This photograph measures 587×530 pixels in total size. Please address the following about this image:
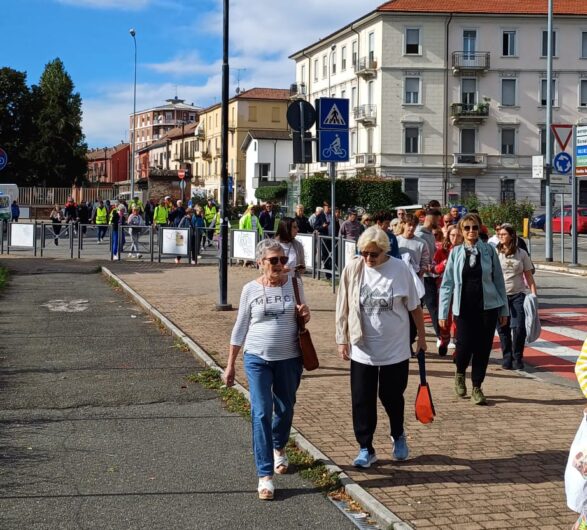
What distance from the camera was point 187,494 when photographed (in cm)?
580

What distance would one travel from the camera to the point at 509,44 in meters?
68.0

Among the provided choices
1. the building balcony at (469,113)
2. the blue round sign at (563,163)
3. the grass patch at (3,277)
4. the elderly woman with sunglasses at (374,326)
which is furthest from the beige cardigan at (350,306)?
the building balcony at (469,113)

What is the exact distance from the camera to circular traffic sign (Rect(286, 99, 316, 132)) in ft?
45.8

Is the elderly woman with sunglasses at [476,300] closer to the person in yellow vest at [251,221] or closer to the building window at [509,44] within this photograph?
the person in yellow vest at [251,221]

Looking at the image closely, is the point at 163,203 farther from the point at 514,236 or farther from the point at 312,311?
the point at 514,236

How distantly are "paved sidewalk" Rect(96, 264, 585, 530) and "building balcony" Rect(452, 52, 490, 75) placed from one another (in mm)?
58437

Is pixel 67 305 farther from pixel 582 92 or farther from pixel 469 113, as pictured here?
pixel 582 92

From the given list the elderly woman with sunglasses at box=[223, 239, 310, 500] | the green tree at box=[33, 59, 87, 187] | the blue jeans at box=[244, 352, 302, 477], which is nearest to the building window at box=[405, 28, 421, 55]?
the green tree at box=[33, 59, 87, 187]

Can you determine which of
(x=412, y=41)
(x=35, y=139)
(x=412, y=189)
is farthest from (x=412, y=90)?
(x=35, y=139)

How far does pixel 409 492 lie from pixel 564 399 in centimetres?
349

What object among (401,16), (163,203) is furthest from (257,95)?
(163,203)

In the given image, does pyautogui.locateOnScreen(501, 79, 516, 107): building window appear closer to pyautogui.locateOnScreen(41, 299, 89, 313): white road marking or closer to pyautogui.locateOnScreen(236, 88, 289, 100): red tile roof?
pyautogui.locateOnScreen(236, 88, 289, 100): red tile roof

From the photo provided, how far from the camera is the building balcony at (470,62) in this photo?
6681 cm

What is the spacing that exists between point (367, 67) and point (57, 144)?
30.5 meters
